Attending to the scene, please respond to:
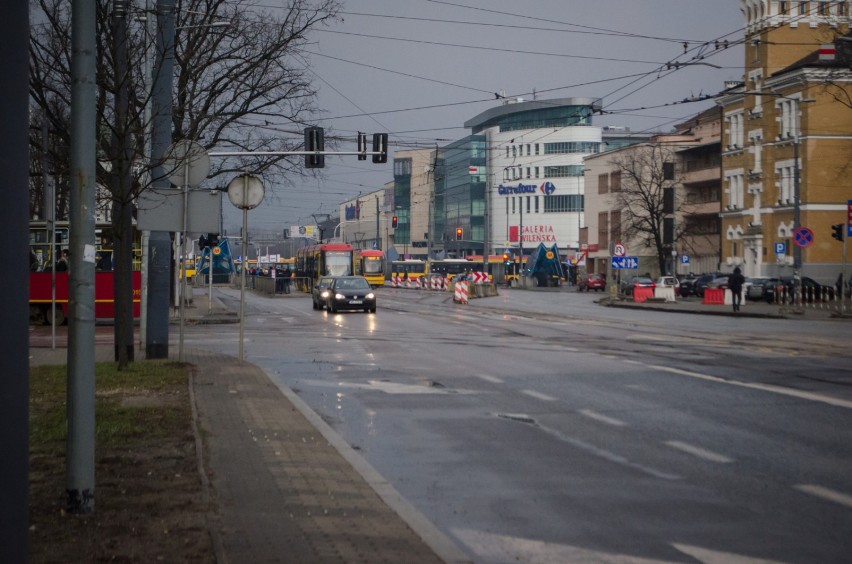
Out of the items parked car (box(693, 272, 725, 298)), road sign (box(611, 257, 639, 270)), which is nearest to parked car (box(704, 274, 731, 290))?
parked car (box(693, 272, 725, 298))

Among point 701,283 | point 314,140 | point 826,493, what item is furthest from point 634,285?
point 826,493

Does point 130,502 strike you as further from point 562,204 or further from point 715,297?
point 562,204

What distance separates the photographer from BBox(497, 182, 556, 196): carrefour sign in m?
139

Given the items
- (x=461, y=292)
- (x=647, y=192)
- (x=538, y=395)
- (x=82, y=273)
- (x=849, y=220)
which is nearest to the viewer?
(x=82, y=273)

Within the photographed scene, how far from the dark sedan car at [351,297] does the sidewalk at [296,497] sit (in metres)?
31.2

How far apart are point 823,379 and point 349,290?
29870mm

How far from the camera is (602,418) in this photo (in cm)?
1263

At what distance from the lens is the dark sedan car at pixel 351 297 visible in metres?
44.5

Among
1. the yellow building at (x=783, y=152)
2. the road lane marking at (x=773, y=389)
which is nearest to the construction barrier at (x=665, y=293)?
the yellow building at (x=783, y=152)

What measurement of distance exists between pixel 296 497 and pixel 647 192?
3416 inches

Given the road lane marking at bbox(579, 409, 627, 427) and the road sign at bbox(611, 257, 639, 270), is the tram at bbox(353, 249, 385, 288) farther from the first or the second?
the road lane marking at bbox(579, 409, 627, 427)

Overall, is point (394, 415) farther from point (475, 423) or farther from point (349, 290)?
point (349, 290)

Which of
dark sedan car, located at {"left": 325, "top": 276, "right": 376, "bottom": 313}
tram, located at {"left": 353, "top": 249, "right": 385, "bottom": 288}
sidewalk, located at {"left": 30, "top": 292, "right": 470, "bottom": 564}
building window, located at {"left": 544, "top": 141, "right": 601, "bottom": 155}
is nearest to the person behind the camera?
sidewalk, located at {"left": 30, "top": 292, "right": 470, "bottom": 564}

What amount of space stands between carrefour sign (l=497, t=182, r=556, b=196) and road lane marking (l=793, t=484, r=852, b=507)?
12981cm
